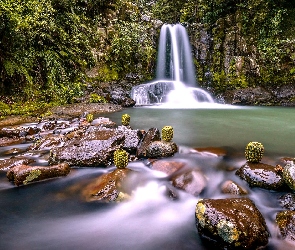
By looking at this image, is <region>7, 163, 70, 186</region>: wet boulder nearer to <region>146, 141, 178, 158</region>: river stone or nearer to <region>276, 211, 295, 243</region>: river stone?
<region>146, 141, 178, 158</region>: river stone

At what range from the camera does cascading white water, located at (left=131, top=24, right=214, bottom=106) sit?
14.3 meters

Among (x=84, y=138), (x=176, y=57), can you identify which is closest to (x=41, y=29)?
(x=84, y=138)

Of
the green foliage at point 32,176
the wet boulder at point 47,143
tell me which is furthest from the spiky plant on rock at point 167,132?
the wet boulder at point 47,143

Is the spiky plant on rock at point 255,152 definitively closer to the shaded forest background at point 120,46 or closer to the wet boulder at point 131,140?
the wet boulder at point 131,140

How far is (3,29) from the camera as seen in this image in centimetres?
895

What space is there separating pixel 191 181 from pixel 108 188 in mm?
1282

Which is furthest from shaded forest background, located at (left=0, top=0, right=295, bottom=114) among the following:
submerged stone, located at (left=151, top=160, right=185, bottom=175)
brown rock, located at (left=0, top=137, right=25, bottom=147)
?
submerged stone, located at (left=151, top=160, right=185, bottom=175)

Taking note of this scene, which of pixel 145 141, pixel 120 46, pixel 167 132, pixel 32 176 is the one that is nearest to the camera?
pixel 32 176

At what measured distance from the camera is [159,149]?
15.0 ft

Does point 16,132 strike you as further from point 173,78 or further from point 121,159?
point 173,78

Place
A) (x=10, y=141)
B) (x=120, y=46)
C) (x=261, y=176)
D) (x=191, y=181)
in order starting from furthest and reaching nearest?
(x=120, y=46) → (x=10, y=141) → (x=191, y=181) → (x=261, y=176)

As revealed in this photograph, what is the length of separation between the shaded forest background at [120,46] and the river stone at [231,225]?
9.48 m

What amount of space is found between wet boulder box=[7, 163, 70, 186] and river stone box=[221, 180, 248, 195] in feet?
8.59

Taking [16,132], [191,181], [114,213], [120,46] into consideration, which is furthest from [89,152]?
[120,46]
